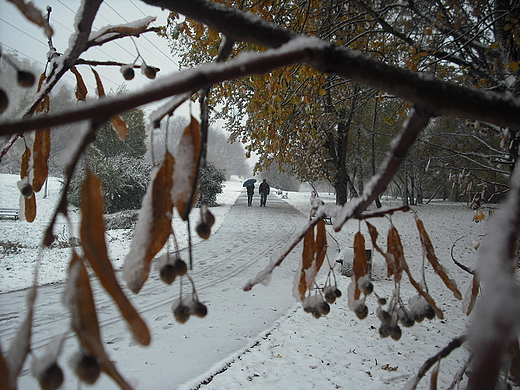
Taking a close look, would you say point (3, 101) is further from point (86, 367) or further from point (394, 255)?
point (394, 255)

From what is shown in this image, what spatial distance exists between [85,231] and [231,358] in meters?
3.31

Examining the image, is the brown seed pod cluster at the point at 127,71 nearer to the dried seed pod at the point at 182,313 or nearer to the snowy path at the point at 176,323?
the dried seed pod at the point at 182,313

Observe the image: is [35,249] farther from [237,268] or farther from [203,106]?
[203,106]

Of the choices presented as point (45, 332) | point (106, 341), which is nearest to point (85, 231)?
point (106, 341)

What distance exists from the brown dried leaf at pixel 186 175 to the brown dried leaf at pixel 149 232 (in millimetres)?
23

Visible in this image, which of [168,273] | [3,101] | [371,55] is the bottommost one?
[168,273]

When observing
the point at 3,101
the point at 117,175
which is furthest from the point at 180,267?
the point at 117,175

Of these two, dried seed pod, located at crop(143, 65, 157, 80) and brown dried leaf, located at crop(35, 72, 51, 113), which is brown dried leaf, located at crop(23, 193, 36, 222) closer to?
brown dried leaf, located at crop(35, 72, 51, 113)

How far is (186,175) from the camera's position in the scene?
517 millimetres

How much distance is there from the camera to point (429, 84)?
0.54m

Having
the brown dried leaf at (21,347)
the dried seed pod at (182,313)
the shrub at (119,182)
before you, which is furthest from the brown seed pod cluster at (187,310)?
the shrub at (119,182)

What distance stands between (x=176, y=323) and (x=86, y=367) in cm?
409

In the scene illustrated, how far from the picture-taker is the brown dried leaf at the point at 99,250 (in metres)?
0.41

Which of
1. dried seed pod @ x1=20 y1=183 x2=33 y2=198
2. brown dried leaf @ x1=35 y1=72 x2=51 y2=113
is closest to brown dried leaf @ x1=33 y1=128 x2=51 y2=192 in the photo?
dried seed pod @ x1=20 y1=183 x2=33 y2=198
